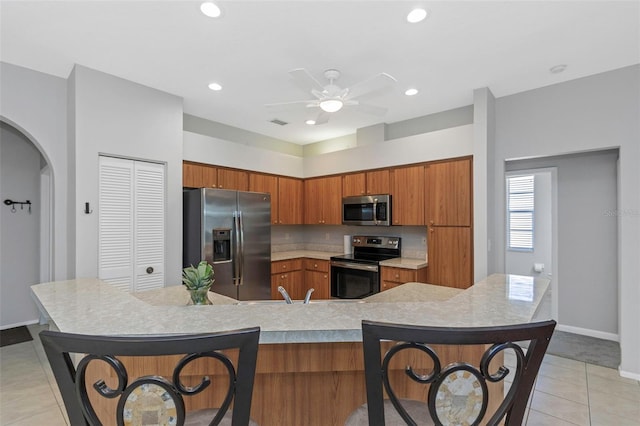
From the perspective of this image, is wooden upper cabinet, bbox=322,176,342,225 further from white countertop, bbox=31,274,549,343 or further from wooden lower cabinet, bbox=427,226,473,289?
white countertop, bbox=31,274,549,343

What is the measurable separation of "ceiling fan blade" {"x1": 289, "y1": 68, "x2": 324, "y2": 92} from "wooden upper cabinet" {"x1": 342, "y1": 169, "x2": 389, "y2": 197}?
2.09 meters

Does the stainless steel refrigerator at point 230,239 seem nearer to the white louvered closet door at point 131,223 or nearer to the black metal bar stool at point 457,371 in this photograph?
the white louvered closet door at point 131,223

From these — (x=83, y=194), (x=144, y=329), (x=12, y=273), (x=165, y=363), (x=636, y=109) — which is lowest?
(x=12, y=273)

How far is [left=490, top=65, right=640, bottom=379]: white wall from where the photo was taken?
2701mm

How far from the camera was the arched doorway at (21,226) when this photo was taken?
402cm

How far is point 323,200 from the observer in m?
5.09

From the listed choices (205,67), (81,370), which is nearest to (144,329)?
(81,370)

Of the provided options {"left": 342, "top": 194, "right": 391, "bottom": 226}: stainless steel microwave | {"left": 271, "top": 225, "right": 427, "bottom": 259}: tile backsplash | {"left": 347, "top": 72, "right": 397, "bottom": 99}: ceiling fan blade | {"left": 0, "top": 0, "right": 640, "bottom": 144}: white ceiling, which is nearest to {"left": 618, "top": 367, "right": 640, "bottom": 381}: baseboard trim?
{"left": 271, "top": 225, "right": 427, "bottom": 259}: tile backsplash

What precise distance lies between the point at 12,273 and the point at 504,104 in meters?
6.57

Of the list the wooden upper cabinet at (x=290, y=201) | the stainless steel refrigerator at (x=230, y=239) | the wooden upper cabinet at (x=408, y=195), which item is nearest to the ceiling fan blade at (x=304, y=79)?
the stainless steel refrigerator at (x=230, y=239)

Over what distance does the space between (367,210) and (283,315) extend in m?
3.33

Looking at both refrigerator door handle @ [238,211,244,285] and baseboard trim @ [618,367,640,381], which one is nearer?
baseboard trim @ [618,367,640,381]

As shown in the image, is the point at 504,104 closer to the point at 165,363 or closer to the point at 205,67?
the point at 205,67

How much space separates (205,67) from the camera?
2826 millimetres
